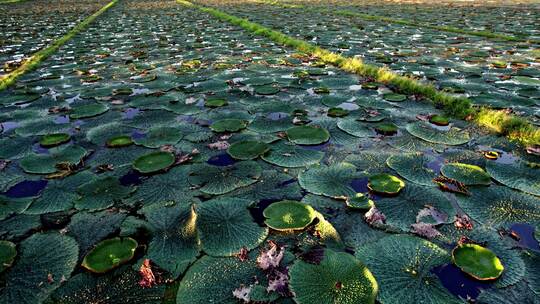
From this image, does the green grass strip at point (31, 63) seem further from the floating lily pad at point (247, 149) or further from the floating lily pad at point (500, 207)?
the floating lily pad at point (500, 207)

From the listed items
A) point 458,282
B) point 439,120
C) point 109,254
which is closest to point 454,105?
point 439,120

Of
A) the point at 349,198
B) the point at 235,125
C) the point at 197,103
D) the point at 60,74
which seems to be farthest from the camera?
the point at 60,74

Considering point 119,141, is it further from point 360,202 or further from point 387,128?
point 387,128

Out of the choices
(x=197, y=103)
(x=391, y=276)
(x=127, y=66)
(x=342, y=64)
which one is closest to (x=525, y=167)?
(x=391, y=276)

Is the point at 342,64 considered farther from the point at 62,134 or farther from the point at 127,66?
the point at 62,134

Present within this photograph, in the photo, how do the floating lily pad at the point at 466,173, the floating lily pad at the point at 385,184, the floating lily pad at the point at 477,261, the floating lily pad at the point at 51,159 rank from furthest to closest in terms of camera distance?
the floating lily pad at the point at 51,159 < the floating lily pad at the point at 466,173 < the floating lily pad at the point at 385,184 < the floating lily pad at the point at 477,261

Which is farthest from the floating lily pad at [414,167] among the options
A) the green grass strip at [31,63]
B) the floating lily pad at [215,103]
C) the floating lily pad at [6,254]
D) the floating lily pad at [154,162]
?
the green grass strip at [31,63]

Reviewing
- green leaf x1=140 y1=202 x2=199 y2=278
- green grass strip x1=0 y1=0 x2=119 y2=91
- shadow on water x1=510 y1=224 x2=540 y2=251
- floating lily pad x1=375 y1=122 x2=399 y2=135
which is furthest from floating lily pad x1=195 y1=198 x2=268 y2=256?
green grass strip x1=0 y1=0 x2=119 y2=91
